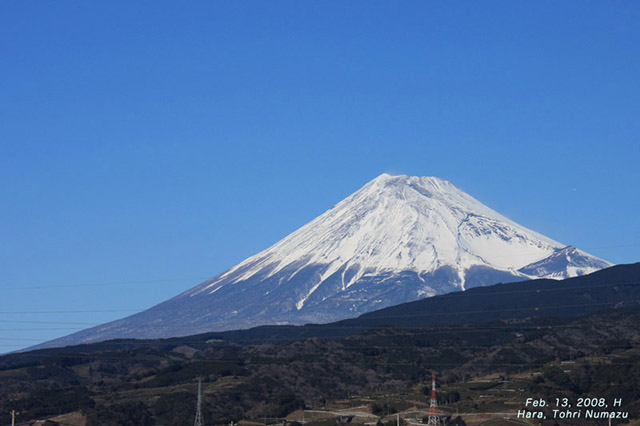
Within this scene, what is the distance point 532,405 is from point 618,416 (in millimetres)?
16552

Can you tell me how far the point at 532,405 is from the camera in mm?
189375

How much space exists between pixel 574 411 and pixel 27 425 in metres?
97.3

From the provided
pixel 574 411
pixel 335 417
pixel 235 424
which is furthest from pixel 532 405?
pixel 235 424

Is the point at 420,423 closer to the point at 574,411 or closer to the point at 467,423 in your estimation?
the point at 467,423

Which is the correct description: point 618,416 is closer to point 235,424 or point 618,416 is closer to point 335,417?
point 335,417

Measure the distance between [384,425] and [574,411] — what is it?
34.4 meters

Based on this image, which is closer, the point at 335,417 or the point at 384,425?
the point at 384,425

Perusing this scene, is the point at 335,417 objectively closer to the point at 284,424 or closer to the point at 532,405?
the point at 284,424

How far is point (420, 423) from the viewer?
589 ft

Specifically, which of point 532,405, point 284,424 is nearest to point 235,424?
point 284,424

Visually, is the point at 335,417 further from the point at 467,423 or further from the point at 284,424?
the point at 467,423

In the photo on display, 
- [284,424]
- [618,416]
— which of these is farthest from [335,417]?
[618,416]

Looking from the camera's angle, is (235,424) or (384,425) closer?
(384,425)

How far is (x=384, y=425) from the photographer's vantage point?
177 m
